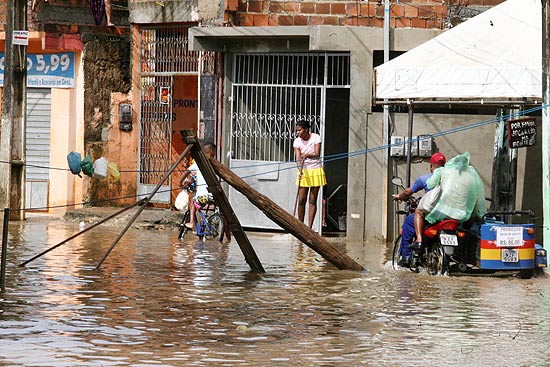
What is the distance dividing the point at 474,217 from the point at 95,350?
6663 mm

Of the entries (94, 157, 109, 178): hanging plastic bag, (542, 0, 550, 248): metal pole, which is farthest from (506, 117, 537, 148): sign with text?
(94, 157, 109, 178): hanging plastic bag

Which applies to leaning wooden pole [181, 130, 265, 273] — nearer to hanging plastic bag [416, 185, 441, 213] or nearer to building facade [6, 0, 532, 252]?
hanging plastic bag [416, 185, 441, 213]

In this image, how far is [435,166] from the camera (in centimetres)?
1555

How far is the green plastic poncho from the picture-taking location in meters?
14.7

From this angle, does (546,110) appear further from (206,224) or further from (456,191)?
(206,224)

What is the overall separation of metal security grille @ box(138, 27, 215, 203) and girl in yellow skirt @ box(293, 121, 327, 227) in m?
3.51

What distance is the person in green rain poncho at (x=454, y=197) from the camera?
14.7m

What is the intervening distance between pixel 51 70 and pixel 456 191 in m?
13.1

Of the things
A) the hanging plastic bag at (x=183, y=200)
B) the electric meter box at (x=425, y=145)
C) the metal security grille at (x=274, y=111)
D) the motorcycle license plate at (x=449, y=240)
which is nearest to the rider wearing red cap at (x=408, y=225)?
the motorcycle license plate at (x=449, y=240)

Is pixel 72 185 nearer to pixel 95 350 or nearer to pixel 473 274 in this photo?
pixel 473 274

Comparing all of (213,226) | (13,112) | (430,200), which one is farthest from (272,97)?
(430,200)

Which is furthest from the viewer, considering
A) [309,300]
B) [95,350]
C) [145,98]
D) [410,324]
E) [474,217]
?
[145,98]

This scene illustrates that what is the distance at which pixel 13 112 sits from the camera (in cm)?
2203

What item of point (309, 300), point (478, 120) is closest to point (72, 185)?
point (478, 120)
